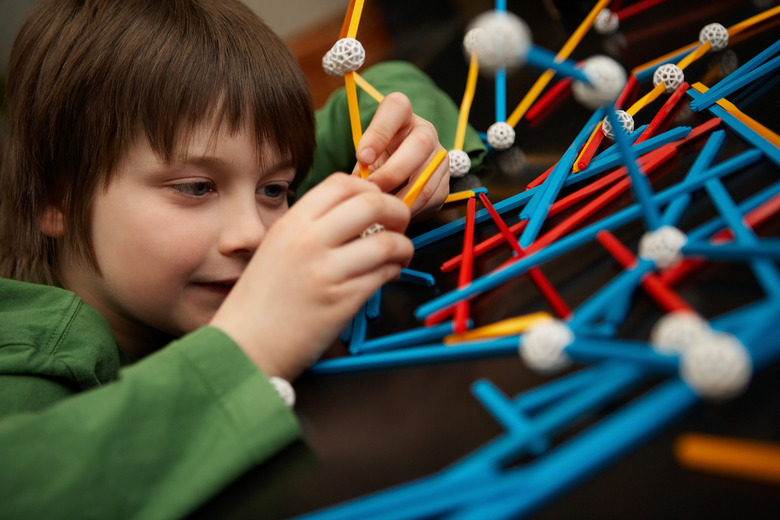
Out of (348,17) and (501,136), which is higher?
(348,17)

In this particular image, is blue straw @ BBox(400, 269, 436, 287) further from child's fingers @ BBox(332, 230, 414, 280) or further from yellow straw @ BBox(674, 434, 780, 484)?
yellow straw @ BBox(674, 434, 780, 484)

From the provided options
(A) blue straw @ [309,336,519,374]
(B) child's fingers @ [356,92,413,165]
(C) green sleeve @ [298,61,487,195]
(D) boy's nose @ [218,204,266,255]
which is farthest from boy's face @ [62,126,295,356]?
(C) green sleeve @ [298,61,487,195]

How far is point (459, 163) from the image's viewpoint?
0.86 meters

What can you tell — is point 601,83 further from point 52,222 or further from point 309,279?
point 52,222

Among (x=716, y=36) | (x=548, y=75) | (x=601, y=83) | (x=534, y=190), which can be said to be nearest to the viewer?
(x=601, y=83)

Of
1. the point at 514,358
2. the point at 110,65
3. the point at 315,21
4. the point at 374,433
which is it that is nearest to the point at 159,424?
the point at 374,433

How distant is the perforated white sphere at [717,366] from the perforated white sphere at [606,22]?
93 cm

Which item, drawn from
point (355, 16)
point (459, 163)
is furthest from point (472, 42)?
point (459, 163)

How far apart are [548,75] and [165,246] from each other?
640 millimetres

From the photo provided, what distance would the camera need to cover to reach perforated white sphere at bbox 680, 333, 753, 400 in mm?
290

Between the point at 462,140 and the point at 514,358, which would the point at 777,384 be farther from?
the point at 462,140

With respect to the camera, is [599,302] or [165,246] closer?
[599,302]

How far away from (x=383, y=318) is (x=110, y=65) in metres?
0.50

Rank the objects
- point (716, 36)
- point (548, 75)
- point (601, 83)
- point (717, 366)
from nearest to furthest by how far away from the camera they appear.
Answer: point (717, 366) → point (601, 83) → point (716, 36) → point (548, 75)
